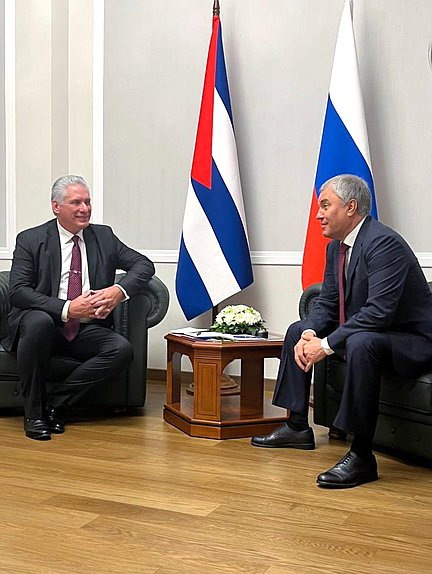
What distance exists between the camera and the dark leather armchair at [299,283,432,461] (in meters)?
3.20

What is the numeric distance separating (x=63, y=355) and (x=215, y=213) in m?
1.24

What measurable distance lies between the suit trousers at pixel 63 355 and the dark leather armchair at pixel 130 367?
8 centimetres

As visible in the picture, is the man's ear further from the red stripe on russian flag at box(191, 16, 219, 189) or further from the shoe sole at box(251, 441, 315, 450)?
the red stripe on russian flag at box(191, 16, 219, 189)

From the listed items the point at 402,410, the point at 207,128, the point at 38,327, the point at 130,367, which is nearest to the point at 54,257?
the point at 38,327

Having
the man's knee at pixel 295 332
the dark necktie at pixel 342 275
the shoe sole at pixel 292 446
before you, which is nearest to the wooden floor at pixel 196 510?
the shoe sole at pixel 292 446

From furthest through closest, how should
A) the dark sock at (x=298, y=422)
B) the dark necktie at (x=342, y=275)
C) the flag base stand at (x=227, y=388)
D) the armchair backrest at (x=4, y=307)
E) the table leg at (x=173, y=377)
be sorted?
the flag base stand at (x=227, y=388) < the armchair backrest at (x=4, y=307) < the table leg at (x=173, y=377) < the dark sock at (x=298, y=422) < the dark necktie at (x=342, y=275)

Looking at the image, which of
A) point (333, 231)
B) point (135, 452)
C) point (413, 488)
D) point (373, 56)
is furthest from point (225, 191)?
point (413, 488)

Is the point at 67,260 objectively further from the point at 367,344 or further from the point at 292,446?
the point at 367,344

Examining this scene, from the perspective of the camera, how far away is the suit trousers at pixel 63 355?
3.83 m

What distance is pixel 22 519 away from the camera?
8.62 ft

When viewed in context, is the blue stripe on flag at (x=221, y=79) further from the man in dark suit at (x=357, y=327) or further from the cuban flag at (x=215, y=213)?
the man in dark suit at (x=357, y=327)

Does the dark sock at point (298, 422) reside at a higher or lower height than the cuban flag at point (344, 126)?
lower

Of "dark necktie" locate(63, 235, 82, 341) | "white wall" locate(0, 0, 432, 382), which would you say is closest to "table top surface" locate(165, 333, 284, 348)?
"dark necktie" locate(63, 235, 82, 341)

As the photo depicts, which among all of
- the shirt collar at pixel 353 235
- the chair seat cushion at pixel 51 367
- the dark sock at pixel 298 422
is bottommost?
the dark sock at pixel 298 422
